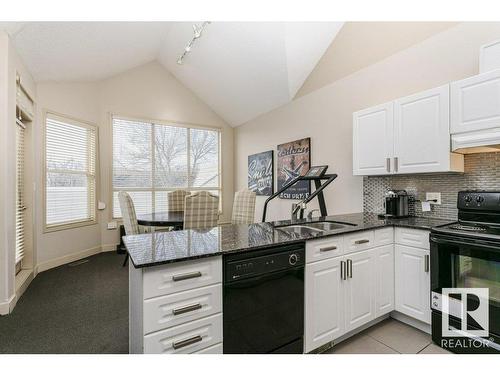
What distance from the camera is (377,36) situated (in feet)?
9.96

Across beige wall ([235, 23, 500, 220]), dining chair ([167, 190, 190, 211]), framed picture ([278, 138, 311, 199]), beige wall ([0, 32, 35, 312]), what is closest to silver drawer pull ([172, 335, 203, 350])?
beige wall ([0, 32, 35, 312])

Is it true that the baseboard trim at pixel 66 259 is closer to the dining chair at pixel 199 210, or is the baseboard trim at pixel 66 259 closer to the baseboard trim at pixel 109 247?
the baseboard trim at pixel 109 247

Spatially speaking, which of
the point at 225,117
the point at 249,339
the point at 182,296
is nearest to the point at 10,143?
the point at 182,296

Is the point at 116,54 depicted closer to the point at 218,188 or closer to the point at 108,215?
the point at 108,215

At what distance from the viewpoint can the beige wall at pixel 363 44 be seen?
269 centimetres

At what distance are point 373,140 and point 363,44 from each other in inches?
52.8

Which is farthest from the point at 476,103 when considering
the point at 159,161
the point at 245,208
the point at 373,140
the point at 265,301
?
the point at 159,161

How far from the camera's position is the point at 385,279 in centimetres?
220

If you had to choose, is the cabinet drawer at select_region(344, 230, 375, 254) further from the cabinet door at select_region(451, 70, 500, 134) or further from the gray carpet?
the gray carpet

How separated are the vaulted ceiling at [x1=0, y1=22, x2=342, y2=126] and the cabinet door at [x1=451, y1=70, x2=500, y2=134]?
2012mm

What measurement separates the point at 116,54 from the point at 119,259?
3.26 metres

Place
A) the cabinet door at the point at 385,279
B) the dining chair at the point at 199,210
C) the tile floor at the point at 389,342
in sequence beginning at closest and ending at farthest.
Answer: the tile floor at the point at 389,342, the cabinet door at the point at 385,279, the dining chair at the point at 199,210

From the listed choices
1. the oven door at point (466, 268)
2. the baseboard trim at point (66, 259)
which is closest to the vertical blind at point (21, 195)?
the baseboard trim at point (66, 259)

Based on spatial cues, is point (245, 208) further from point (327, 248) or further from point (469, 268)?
point (469, 268)
